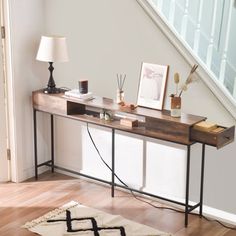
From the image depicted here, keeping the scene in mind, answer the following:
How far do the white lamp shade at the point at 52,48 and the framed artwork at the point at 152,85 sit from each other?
0.70m

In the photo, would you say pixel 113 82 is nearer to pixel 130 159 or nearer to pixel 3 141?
pixel 130 159

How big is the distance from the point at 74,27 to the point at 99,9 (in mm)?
299

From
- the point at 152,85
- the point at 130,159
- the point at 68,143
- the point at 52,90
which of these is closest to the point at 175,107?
the point at 152,85

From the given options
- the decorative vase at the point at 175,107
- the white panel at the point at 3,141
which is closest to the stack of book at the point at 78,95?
the white panel at the point at 3,141

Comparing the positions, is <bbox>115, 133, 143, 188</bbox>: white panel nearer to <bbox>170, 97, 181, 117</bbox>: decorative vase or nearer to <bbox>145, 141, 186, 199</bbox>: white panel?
<bbox>145, 141, 186, 199</bbox>: white panel

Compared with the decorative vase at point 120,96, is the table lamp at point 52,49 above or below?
above

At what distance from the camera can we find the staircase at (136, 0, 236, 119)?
3799 mm

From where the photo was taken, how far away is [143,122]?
397 centimetres

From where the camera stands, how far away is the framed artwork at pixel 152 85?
3.84 m

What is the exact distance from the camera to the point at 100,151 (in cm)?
453

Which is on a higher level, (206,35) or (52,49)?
(206,35)

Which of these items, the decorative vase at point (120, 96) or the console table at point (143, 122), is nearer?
the console table at point (143, 122)

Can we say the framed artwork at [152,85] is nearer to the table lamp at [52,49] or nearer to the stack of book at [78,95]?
the stack of book at [78,95]

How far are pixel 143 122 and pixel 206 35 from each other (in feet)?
3.04
